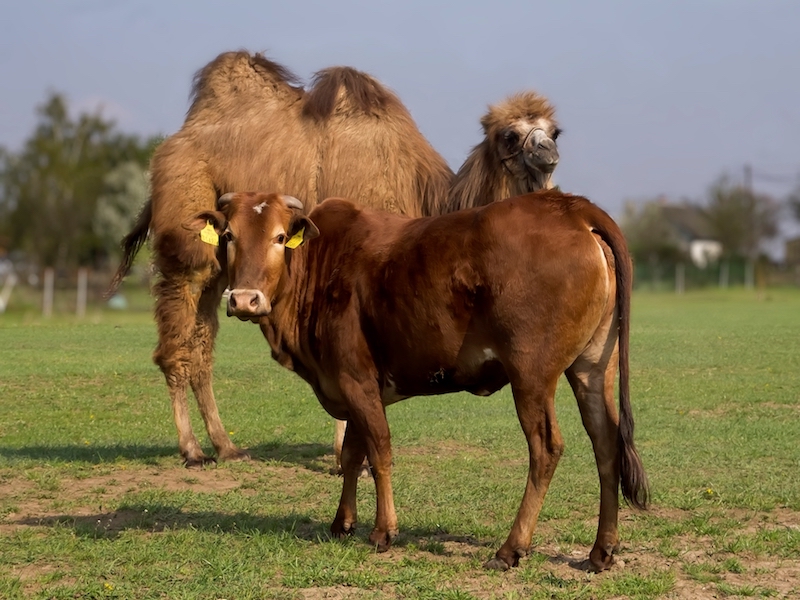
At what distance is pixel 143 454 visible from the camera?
1052 cm

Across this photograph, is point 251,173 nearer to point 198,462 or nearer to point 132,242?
point 132,242

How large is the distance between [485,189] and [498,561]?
439 cm

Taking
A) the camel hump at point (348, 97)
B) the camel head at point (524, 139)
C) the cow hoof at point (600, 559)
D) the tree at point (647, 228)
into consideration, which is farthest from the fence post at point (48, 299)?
the tree at point (647, 228)

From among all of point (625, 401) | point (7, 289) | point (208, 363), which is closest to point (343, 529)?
point (625, 401)

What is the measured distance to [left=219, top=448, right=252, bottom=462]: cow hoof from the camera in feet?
33.3

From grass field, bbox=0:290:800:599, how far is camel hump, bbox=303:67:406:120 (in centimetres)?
346

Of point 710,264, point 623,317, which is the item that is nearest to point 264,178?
point 623,317

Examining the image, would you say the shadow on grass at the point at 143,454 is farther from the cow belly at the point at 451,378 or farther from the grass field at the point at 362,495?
the cow belly at the point at 451,378

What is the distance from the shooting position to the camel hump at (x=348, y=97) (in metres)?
10.7

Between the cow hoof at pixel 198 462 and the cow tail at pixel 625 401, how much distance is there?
4.89m

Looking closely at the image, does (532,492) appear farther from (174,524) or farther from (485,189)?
(485,189)

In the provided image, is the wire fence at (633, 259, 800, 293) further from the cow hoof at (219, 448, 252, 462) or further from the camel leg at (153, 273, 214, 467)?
the cow hoof at (219, 448, 252, 462)

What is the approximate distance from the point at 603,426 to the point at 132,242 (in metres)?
7.22

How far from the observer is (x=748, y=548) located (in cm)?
665
